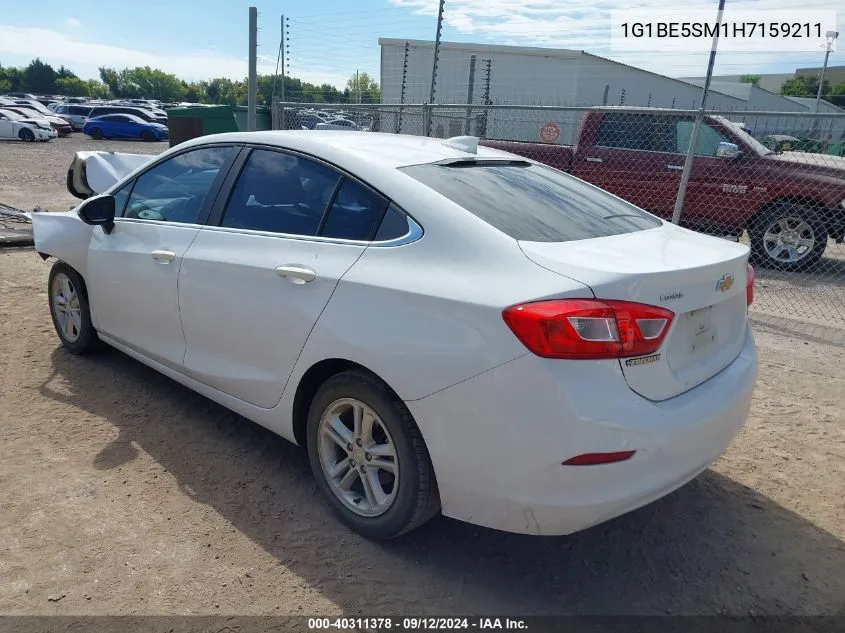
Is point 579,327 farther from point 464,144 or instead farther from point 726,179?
point 726,179

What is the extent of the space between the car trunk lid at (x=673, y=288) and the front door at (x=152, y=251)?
6.41 ft

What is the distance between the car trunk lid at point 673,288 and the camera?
2184 mm

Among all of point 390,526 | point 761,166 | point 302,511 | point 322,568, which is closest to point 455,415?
point 390,526

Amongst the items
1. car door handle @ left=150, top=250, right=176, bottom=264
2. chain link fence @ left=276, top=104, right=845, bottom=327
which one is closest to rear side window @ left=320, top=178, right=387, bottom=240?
car door handle @ left=150, top=250, right=176, bottom=264

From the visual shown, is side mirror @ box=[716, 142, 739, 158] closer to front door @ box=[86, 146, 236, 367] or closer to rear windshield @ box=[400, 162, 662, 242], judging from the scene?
rear windshield @ box=[400, 162, 662, 242]

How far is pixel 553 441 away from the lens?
2.11m

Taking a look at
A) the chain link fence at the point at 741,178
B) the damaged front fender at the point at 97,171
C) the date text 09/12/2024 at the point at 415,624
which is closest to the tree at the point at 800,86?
the chain link fence at the point at 741,178

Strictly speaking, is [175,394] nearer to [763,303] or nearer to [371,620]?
[371,620]

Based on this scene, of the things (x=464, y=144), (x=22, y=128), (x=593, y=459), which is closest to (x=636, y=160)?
(x=464, y=144)

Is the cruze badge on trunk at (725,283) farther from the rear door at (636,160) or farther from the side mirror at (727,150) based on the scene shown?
the rear door at (636,160)

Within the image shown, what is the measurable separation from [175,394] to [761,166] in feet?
24.4

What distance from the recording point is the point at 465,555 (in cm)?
272

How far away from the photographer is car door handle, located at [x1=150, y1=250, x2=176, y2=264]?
3441 mm

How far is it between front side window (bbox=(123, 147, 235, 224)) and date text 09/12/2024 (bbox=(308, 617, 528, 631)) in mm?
2143
